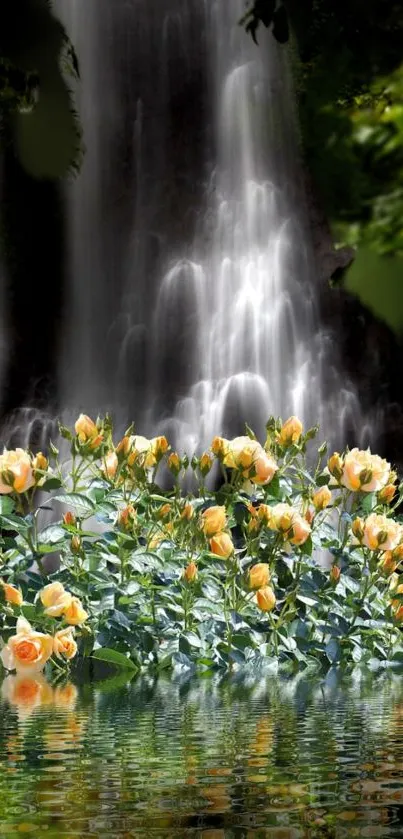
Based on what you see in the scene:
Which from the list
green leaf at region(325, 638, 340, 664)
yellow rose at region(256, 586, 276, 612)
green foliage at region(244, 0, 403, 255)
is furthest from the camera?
green foliage at region(244, 0, 403, 255)

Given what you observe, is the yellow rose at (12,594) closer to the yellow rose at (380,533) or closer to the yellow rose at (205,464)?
the yellow rose at (205,464)

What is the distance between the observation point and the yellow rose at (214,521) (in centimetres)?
Answer: 221

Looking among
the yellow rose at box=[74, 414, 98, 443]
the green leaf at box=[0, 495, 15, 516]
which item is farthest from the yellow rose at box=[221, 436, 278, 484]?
the green leaf at box=[0, 495, 15, 516]

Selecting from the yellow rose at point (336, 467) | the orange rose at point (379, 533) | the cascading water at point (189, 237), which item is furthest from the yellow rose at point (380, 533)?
the cascading water at point (189, 237)

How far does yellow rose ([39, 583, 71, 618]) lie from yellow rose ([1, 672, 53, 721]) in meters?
0.11

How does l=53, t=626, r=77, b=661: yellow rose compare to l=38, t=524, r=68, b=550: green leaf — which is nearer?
l=53, t=626, r=77, b=661: yellow rose

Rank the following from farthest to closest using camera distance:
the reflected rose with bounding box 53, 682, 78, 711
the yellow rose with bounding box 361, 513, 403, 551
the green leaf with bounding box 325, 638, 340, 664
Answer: the green leaf with bounding box 325, 638, 340, 664
the yellow rose with bounding box 361, 513, 403, 551
the reflected rose with bounding box 53, 682, 78, 711

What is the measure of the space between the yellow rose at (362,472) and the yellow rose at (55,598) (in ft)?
1.95

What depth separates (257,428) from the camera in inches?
368

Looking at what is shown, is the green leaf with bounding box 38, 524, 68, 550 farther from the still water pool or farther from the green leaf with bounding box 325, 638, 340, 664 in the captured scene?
the still water pool

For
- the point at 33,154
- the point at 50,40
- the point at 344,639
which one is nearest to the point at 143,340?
the point at 33,154

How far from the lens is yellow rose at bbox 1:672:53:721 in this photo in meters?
1.58

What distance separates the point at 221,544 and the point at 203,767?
1237mm

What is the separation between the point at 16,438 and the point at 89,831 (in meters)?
9.16
